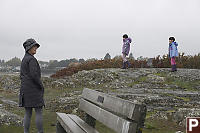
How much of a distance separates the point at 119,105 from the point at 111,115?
8.4 inches

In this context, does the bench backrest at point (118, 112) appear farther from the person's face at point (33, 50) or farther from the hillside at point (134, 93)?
the hillside at point (134, 93)

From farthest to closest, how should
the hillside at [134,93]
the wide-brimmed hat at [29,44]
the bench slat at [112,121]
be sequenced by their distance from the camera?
the hillside at [134,93], the wide-brimmed hat at [29,44], the bench slat at [112,121]

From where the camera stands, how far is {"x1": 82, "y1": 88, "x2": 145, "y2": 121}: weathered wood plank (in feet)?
8.66

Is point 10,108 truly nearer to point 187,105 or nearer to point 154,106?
point 154,106

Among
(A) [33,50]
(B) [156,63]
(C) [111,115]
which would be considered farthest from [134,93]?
(B) [156,63]

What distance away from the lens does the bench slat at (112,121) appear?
2627 mm

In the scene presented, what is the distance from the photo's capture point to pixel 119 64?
22.1m

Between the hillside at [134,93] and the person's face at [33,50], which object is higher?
the person's face at [33,50]

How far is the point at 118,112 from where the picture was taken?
10.2 feet

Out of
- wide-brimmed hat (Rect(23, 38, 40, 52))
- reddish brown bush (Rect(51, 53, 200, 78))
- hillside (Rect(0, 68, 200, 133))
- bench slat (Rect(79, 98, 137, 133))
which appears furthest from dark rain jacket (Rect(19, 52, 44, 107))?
reddish brown bush (Rect(51, 53, 200, 78))

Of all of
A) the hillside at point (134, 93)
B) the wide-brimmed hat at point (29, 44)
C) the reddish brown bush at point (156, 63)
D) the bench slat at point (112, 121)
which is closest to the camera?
the bench slat at point (112, 121)

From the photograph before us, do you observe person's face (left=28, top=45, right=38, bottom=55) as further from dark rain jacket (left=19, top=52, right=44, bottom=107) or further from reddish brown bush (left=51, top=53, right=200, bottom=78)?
reddish brown bush (left=51, top=53, right=200, bottom=78)

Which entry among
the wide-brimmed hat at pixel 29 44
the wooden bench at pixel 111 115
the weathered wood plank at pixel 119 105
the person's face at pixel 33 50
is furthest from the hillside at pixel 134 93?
the weathered wood plank at pixel 119 105

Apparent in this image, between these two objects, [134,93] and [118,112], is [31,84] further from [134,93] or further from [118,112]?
[134,93]
